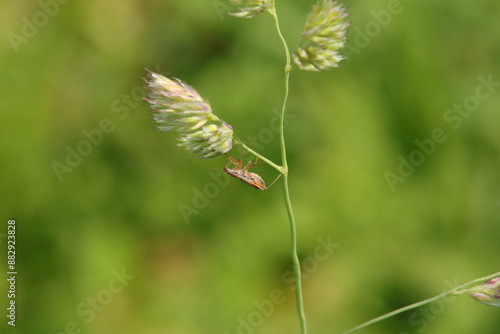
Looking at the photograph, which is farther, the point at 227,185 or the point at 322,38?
the point at 227,185

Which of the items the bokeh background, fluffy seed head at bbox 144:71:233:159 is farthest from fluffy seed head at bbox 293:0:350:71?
the bokeh background

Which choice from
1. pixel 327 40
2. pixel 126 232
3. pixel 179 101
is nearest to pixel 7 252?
pixel 126 232

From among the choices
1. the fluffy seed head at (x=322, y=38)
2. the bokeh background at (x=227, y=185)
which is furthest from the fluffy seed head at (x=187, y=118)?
the bokeh background at (x=227, y=185)

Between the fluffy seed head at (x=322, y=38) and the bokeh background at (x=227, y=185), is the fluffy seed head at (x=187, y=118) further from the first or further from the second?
the bokeh background at (x=227, y=185)

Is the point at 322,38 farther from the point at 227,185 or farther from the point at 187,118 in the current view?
the point at 227,185

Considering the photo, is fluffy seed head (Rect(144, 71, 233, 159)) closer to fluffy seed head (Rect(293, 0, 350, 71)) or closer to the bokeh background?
fluffy seed head (Rect(293, 0, 350, 71))

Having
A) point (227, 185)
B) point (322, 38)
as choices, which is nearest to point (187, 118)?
point (322, 38)
